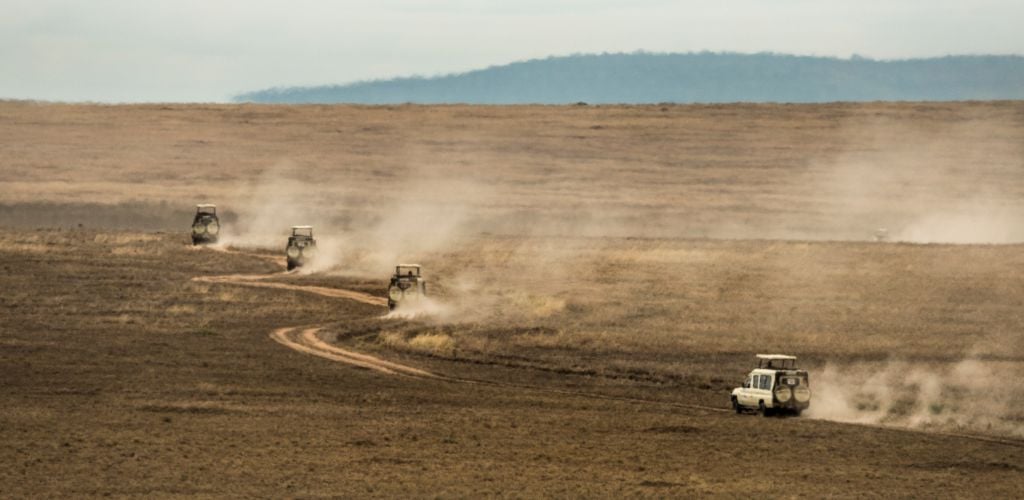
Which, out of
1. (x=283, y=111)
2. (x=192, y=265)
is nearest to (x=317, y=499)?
(x=192, y=265)

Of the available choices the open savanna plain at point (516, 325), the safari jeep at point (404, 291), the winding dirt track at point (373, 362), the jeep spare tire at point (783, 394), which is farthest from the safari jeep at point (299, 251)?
the jeep spare tire at point (783, 394)

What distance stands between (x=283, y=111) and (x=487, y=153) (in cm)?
2563

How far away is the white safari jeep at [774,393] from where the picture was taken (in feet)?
117

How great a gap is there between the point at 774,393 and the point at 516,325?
51.6ft

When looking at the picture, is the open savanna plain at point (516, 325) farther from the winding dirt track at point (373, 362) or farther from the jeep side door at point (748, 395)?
the jeep side door at point (748, 395)

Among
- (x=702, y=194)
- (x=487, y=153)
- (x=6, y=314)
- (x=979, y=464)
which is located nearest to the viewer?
(x=979, y=464)

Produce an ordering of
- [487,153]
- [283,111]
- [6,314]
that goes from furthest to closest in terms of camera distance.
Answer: [283,111], [487,153], [6,314]

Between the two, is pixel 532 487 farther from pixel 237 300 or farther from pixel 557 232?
pixel 557 232

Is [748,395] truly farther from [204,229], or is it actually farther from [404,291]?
[204,229]

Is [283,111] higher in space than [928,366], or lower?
higher

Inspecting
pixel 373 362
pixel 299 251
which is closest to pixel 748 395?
pixel 373 362

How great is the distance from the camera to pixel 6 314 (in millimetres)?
51906

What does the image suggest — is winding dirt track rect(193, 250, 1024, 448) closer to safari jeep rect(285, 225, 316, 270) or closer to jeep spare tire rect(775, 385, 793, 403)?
jeep spare tire rect(775, 385, 793, 403)

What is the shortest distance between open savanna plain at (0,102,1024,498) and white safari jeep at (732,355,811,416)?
42 cm
